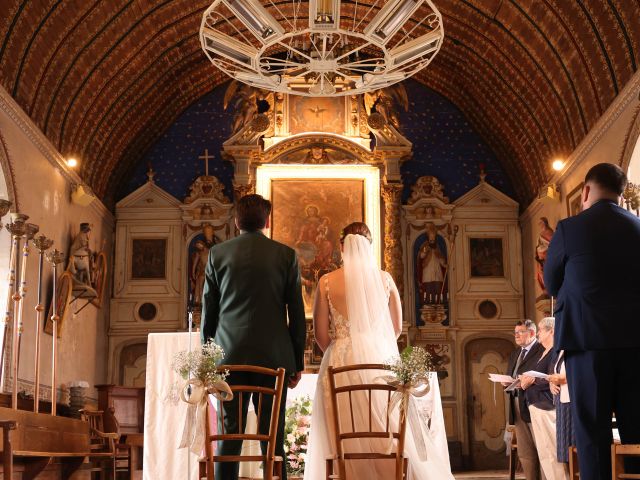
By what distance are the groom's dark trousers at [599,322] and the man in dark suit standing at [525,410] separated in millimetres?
4639

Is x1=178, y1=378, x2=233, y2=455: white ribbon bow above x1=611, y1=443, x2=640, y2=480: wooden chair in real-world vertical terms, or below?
above

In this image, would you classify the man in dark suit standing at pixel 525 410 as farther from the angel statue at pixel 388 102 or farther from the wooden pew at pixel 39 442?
the angel statue at pixel 388 102

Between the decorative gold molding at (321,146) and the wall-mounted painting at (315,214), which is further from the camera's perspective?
the decorative gold molding at (321,146)

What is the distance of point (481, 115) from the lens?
16.7 meters

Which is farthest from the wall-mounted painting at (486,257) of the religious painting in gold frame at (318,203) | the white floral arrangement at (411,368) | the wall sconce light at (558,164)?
the white floral arrangement at (411,368)

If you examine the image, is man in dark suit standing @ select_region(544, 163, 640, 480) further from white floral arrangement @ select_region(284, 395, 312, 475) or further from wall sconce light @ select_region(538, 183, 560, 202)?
wall sconce light @ select_region(538, 183, 560, 202)

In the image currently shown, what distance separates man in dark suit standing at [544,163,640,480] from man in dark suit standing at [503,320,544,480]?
4616mm

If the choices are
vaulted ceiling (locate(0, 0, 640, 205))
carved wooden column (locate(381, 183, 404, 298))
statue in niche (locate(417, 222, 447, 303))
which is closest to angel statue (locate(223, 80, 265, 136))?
vaulted ceiling (locate(0, 0, 640, 205))

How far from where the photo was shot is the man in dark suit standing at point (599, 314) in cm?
424

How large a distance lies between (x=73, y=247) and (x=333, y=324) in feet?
27.7

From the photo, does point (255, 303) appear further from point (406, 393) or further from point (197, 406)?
point (406, 393)

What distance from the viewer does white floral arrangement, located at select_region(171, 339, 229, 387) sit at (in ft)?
16.2

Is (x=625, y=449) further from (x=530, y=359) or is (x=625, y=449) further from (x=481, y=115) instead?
(x=481, y=115)

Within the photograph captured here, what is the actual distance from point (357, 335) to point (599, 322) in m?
2.56
